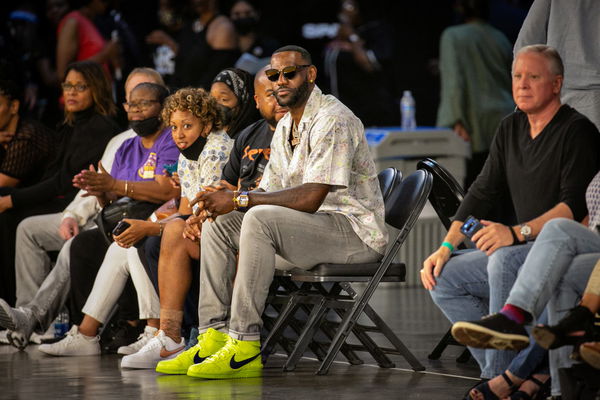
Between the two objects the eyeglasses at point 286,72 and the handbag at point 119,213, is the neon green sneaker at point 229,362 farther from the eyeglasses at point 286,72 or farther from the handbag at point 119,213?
the handbag at point 119,213

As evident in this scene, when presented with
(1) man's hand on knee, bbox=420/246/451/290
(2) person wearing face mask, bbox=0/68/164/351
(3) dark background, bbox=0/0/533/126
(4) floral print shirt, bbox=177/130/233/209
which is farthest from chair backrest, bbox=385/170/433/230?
(3) dark background, bbox=0/0/533/126

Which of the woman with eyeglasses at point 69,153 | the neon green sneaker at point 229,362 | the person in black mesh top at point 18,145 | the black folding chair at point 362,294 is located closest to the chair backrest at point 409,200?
the black folding chair at point 362,294

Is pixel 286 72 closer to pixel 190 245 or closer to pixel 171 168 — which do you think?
pixel 190 245

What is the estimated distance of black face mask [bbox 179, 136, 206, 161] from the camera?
532cm

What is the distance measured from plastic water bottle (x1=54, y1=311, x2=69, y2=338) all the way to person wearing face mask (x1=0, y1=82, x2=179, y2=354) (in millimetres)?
143

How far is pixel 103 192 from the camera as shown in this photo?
18.6ft

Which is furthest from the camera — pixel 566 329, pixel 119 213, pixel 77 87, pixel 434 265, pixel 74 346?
pixel 77 87

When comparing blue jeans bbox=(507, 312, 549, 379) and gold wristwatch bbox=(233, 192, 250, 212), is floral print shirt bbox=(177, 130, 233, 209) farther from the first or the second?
blue jeans bbox=(507, 312, 549, 379)

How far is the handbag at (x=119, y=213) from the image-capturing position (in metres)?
5.60

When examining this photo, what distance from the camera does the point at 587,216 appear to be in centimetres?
388

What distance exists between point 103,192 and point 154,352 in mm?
1079

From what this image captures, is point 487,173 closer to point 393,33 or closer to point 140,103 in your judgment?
point 140,103

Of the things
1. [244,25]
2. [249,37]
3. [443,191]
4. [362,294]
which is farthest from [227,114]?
[244,25]

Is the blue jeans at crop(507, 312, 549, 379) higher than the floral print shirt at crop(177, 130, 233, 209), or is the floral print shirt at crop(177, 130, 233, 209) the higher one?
the floral print shirt at crop(177, 130, 233, 209)
